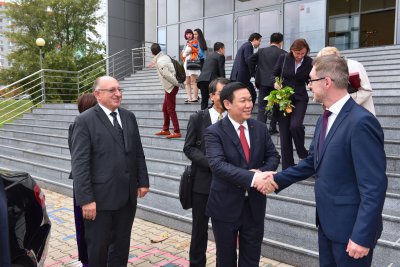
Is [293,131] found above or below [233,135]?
below

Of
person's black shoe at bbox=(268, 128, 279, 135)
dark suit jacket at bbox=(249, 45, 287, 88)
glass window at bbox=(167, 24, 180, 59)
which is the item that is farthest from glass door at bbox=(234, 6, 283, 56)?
person's black shoe at bbox=(268, 128, 279, 135)

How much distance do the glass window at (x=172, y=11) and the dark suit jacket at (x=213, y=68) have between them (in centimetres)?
Result: 1078

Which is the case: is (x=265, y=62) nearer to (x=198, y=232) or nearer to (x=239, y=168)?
(x=198, y=232)

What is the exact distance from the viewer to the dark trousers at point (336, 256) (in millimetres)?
2119

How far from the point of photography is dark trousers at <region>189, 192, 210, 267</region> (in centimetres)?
346

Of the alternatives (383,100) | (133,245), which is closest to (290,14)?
(383,100)

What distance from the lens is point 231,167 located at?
2.67 metres

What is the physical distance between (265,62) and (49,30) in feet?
91.3

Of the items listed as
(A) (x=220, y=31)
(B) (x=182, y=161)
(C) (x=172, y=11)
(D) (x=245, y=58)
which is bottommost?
(B) (x=182, y=161)

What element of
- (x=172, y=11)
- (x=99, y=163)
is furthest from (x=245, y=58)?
(x=172, y=11)

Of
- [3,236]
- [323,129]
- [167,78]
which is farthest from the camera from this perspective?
[167,78]

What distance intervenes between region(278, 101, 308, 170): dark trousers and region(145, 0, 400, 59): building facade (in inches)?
348

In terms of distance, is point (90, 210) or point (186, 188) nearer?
point (90, 210)

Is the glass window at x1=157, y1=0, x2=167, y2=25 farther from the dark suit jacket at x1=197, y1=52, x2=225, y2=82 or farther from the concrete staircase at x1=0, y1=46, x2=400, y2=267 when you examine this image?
the dark suit jacket at x1=197, y1=52, x2=225, y2=82
